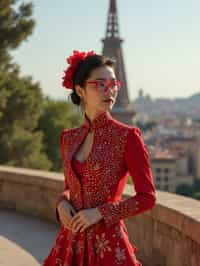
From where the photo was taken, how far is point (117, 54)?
70.2 metres

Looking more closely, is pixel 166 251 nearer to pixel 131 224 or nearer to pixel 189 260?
pixel 189 260

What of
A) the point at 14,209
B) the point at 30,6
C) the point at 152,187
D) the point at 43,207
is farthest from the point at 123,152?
the point at 30,6

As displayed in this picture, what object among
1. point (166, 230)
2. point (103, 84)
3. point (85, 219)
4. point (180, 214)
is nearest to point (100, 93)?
point (103, 84)

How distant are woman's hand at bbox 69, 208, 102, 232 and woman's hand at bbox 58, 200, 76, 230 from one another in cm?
4

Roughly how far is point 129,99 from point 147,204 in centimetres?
6958

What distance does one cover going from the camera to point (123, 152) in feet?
7.00

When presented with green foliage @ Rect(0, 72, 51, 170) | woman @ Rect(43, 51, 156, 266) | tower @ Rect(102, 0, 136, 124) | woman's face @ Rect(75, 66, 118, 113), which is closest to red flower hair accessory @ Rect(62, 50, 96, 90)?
woman @ Rect(43, 51, 156, 266)

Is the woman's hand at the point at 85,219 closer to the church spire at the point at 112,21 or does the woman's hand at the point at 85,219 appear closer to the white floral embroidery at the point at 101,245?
the white floral embroidery at the point at 101,245

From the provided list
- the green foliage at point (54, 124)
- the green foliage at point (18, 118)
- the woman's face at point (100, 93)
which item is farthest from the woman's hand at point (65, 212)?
the green foliage at point (54, 124)

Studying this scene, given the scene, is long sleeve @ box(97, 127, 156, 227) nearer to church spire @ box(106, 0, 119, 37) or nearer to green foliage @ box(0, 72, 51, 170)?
green foliage @ box(0, 72, 51, 170)

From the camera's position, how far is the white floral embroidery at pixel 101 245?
208 cm

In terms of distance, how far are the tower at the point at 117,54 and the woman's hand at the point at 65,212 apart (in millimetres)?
63523

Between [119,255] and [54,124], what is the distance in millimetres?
22280

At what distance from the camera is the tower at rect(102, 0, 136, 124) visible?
224 feet
